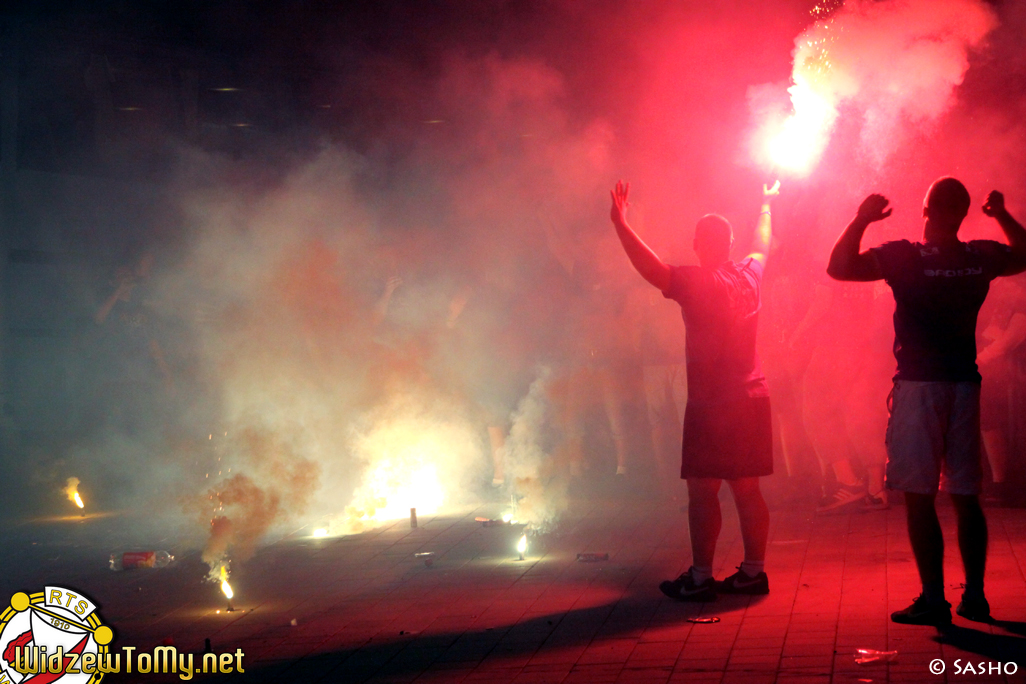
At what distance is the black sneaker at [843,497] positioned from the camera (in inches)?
291

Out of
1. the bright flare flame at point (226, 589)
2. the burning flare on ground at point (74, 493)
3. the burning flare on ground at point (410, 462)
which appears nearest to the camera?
the bright flare flame at point (226, 589)

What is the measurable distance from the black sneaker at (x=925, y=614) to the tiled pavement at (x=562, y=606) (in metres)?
0.07

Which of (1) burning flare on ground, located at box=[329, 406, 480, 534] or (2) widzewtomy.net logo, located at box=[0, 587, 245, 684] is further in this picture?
(1) burning flare on ground, located at box=[329, 406, 480, 534]

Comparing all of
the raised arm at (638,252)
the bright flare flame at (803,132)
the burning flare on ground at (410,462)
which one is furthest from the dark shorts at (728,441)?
the burning flare on ground at (410,462)

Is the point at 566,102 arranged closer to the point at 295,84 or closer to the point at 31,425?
the point at 295,84

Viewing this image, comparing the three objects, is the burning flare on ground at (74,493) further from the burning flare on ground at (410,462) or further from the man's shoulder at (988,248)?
the man's shoulder at (988,248)

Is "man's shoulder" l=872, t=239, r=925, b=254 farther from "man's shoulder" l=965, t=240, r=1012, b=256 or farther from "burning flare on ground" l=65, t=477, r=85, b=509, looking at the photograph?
"burning flare on ground" l=65, t=477, r=85, b=509

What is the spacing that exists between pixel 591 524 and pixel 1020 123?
4862 mm

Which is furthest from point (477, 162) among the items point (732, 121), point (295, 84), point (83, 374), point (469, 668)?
point (469, 668)

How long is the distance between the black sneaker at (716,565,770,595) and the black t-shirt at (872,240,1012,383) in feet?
4.57

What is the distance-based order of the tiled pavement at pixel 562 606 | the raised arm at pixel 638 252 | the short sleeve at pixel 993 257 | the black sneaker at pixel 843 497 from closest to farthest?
1. the tiled pavement at pixel 562 606
2. the short sleeve at pixel 993 257
3. the raised arm at pixel 638 252
4. the black sneaker at pixel 843 497

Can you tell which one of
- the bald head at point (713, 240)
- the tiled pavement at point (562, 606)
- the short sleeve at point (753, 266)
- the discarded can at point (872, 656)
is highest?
the bald head at point (713, 240)

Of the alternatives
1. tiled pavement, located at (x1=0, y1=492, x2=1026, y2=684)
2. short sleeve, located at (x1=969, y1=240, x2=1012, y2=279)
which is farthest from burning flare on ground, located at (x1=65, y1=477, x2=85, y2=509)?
short sleeve, located at (x1=969, y1=240, x2=1012, y2=279)

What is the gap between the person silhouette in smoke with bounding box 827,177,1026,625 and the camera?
3.96 meters
